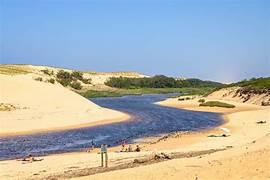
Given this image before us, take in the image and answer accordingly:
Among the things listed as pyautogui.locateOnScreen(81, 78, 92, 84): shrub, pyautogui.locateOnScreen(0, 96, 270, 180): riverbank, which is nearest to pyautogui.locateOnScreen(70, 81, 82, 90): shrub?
pyautogui.locateOnScreen(81, 78, 92, 84): shrub

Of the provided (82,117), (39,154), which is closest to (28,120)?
(82,117)

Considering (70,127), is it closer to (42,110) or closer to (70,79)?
(42,110)

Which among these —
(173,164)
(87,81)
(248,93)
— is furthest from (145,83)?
(173,164)

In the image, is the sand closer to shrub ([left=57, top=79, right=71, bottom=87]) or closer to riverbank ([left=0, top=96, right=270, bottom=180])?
riverbank ([left=0, top=96, right=270, bottom=180])

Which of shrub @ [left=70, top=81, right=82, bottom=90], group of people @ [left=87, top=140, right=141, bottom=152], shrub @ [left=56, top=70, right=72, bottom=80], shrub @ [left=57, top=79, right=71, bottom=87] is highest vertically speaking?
shrub @ [left=56, top=70, right=72, bottom=80]

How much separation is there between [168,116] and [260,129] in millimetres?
20063

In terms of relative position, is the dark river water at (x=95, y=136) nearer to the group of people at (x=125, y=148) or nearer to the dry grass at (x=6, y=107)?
the group of people at (x=125, y=148)

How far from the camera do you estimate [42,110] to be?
55.4 meters

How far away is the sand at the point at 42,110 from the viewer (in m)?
47.5

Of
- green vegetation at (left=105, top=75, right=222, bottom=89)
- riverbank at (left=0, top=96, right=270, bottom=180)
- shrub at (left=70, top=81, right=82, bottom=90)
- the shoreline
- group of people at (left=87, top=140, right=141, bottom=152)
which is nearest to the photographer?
riverbank at (left=0, top=96, right=270, bottom=180)

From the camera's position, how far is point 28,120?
162ft

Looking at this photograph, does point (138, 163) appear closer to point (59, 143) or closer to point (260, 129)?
point (59, 143)

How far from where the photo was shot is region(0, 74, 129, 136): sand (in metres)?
47.5

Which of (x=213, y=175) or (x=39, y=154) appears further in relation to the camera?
(x=39, y=154)
